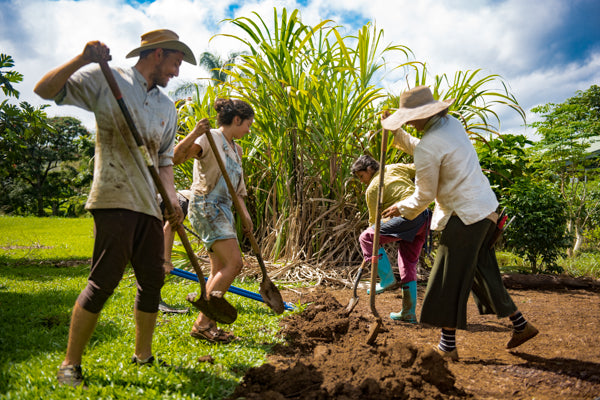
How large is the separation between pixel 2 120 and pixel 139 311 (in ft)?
17.6

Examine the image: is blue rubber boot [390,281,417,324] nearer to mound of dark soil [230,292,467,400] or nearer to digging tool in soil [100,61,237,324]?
mound of dark soil [230,292,467,400]

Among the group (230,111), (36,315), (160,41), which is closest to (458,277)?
(230,111)

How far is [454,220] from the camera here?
2.69 meters

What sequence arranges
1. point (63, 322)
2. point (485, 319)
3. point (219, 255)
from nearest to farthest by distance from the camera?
point (219, 255) < point (63, 322) < point (485, 319)

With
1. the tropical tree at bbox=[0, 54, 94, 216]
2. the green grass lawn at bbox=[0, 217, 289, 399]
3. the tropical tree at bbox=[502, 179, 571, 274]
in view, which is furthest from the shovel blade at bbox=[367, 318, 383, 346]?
the tropical tree at bbox=[0, 54, 94, 216]

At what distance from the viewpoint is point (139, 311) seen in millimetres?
2240

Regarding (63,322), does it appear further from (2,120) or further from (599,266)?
(599,266)

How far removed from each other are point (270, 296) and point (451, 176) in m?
1.55

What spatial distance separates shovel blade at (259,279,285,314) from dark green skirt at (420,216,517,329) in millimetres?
1033

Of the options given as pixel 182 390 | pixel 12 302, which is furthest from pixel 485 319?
pixel 12 302

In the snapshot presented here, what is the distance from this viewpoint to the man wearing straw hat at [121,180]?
2.00 m

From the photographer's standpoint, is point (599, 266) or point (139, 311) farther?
point (599, 266)

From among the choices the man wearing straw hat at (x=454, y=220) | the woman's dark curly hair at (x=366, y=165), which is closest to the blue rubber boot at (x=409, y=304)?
the man wearing straw hat at (x=454, y=220)

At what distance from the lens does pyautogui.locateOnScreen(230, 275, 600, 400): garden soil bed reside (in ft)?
6.62
